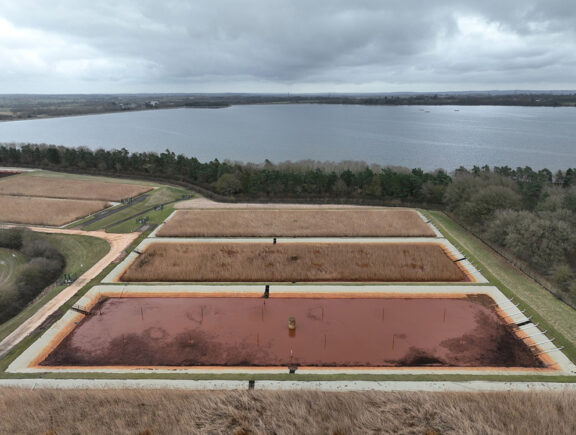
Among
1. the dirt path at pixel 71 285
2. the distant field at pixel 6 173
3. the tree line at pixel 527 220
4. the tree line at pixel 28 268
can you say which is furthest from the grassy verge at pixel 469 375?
the distant field at pixel 6 173

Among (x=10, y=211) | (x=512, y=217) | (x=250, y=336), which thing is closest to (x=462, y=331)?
(x=250, y=336)

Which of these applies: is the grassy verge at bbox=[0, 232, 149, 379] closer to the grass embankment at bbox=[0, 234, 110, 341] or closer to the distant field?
the grass embankment at bbox=[0, 234, 110, 341]

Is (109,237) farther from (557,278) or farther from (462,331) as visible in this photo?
(557,278)

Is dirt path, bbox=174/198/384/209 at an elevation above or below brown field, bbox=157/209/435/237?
below

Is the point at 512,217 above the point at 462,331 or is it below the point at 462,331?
above

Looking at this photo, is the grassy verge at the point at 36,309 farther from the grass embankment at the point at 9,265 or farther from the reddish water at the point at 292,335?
the grass embankment at the point at 9,265

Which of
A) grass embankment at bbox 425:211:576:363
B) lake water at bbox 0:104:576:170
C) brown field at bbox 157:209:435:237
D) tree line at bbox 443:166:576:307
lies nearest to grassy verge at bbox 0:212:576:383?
grass embankment at bbox 425:211:576:363

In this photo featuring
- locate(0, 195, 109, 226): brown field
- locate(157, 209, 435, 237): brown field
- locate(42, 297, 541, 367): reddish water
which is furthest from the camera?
locate(0, 195, 109, 226): brown field
